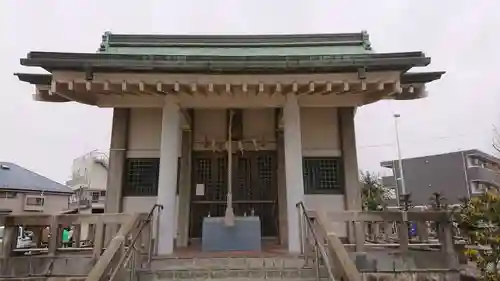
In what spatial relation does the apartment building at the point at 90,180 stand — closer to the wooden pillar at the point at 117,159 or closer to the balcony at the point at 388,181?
the wooden pillar at the point at 117,159

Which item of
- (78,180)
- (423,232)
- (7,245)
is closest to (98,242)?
(7,245)

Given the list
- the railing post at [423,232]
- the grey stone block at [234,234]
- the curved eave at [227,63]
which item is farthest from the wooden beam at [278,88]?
the railing post at [423,232]

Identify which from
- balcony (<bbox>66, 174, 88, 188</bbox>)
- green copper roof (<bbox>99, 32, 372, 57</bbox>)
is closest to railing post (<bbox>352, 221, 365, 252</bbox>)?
green copper roof (<bbox>99, 32, 372, 57</bbox>)

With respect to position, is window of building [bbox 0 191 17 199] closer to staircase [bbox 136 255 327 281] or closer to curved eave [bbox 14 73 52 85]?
curved eave [bbox 14 73 52 85]

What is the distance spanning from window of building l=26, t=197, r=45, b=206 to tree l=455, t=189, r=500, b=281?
29.9 metres

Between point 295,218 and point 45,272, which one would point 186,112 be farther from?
point 45,272

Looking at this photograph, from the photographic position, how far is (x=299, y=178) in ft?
19.2

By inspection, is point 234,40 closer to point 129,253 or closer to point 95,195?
point 129,253

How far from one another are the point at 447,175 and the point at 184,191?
31467 millimetres

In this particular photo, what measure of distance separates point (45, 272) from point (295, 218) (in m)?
3.68

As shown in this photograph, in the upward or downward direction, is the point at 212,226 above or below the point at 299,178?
below

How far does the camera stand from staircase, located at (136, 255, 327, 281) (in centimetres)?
436

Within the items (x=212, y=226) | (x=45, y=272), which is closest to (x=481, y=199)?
(x=212, y=226)

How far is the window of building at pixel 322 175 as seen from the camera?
686cm
